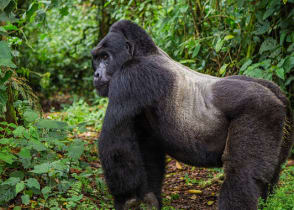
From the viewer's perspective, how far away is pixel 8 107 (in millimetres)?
3727

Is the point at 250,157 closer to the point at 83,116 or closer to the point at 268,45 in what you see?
the point at 268,45

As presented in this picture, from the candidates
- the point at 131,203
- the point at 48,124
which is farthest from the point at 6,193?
the point at 131,203

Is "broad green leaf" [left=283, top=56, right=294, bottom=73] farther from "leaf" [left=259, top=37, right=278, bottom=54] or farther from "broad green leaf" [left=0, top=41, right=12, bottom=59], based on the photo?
"broad green leaf" [left=0, top=41, right=12, bottom=59]

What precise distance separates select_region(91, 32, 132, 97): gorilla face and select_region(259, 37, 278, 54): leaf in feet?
5.96

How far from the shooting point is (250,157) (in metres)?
2.80

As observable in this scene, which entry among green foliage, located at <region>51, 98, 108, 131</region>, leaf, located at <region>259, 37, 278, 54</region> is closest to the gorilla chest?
leaf, located at <region>259, 37, 278, 54</region>

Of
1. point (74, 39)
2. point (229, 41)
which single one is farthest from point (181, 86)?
point (74, 39)

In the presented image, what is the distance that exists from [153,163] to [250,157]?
3.68 feet

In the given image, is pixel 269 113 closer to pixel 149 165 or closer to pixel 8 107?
pixel 149 165

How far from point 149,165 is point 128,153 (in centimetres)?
57

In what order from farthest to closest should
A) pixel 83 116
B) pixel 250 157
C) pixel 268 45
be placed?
pixel 83 116 → pixel 268 45 → pixel 250 157

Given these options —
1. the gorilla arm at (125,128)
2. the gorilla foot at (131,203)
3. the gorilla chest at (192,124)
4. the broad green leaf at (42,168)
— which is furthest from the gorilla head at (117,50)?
the gorilla foot at (131,203)

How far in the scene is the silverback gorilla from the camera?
2822 millimetres

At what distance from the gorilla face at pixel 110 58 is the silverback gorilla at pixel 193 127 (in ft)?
0.78
